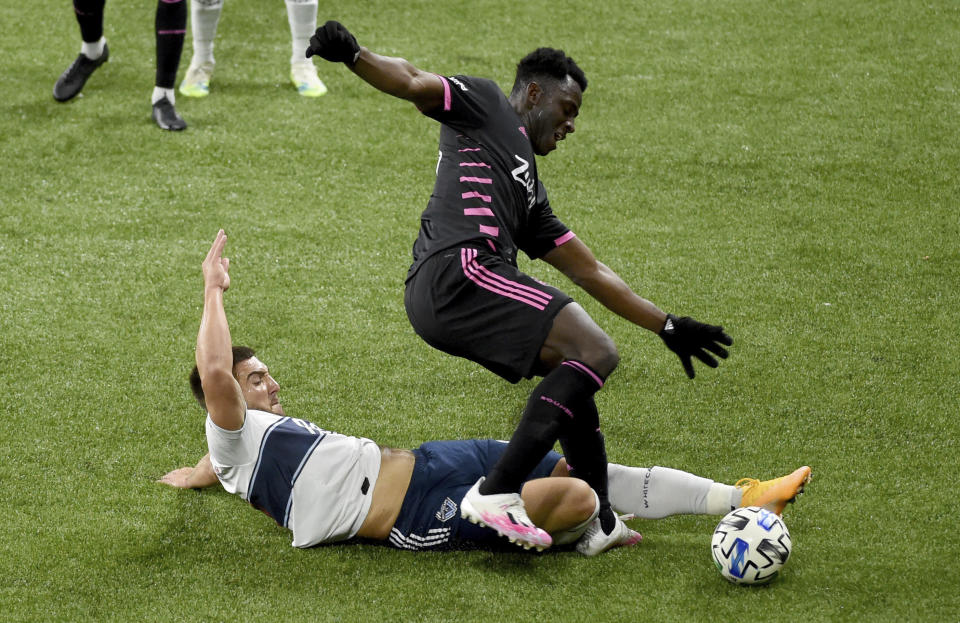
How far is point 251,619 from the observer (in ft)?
11.7

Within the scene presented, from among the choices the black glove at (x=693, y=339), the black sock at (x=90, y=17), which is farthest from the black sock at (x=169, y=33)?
the black glove at (x=693, y=339)

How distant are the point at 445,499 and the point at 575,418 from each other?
0.58 metres

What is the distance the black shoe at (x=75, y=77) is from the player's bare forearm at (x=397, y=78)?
505cm

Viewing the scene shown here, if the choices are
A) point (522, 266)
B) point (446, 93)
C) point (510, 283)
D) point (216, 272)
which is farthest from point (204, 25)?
point (510, 283)

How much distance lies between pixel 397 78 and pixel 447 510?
4.74 ft

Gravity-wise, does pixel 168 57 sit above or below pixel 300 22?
below

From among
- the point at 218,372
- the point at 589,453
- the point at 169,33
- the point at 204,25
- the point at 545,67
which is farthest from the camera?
the point at 204,25

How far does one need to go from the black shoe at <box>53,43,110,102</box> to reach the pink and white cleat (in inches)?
225

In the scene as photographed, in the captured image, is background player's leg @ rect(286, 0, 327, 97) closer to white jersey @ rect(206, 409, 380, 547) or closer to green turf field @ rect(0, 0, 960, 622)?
green turf field @ rect(0, 0, 960, 622)

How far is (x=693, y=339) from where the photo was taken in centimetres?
404

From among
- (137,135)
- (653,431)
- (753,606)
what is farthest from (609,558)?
(137,135)

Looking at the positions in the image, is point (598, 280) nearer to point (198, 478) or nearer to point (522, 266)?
point (198, 478)

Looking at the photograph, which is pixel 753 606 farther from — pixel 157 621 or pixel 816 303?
pixel 816 303

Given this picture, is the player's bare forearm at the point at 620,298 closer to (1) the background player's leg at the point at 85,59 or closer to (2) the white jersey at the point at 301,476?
(2) the white jersey at the point at 301,476
